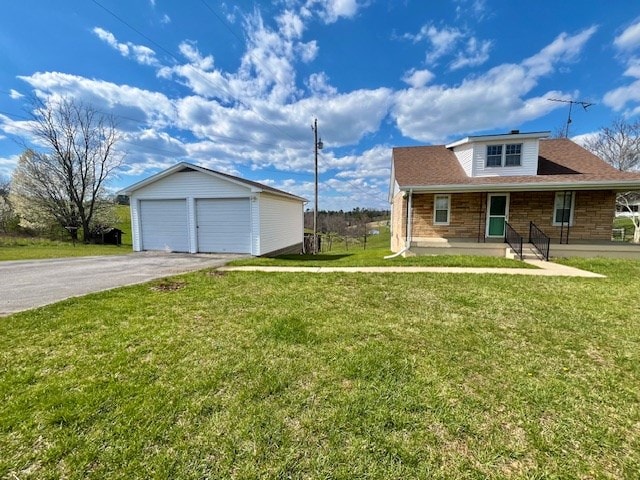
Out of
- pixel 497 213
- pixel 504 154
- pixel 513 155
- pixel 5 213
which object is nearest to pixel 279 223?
pixel 497 213

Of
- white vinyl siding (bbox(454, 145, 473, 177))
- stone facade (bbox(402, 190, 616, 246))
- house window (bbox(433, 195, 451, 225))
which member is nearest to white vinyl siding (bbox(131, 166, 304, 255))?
stone facade (bbox(402, 190, 616, 246))

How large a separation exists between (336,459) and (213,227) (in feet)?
37.4

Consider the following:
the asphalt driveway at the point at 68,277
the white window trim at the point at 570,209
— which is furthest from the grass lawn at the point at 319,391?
the white window trim at the point at 570,209

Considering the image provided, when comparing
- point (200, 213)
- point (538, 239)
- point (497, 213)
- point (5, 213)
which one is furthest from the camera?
point (5, 213)

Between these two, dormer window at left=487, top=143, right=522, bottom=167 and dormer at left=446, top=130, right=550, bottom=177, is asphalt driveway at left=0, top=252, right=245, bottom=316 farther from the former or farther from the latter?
dormer window at left=487, top=143, right=522, bottom=167

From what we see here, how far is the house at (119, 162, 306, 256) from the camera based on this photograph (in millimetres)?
11727

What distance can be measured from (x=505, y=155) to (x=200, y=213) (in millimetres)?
13565

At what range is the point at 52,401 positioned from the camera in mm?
2406

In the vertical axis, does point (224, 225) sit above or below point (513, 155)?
below

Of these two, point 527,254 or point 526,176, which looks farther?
point 526,176

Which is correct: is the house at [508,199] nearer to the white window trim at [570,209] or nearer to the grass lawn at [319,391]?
the white window trim at [570,209]

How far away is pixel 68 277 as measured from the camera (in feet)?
23.2

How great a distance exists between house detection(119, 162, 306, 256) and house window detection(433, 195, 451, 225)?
736cm

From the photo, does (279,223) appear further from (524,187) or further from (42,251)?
(42,251)
